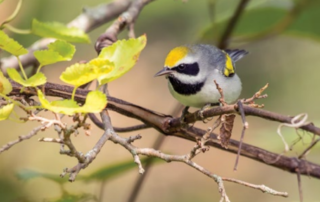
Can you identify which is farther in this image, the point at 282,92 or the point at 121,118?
the point at 121,118

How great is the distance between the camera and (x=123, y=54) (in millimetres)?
925

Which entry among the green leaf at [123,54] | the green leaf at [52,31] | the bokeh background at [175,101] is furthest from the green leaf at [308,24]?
the green leaf at [123,54]

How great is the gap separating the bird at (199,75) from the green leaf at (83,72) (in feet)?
3.27

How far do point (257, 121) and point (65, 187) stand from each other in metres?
3.24

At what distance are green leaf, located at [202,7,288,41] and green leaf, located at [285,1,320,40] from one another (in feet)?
0.26

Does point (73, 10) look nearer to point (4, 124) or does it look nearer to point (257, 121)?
point (4, 124)

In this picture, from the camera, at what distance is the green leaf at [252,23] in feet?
7.18

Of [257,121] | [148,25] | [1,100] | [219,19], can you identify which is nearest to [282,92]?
[257,121]

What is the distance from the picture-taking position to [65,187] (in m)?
1.39

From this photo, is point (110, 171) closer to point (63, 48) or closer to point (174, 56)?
point (174, 56)

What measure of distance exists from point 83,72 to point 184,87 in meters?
1.14

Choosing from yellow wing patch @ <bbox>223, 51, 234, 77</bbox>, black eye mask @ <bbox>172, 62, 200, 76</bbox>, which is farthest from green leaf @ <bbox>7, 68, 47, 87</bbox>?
yellow wing patch @ <bbox>223, 51, 234, 77</bbox>

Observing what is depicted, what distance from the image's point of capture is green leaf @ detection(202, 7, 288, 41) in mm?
2189

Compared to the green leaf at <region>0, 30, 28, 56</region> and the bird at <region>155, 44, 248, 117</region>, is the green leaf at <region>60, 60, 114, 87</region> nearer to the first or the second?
the green leaf at <region>0, 30, 28, 56</region>
